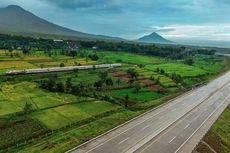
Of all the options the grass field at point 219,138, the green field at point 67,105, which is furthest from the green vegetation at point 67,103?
the grass field at point 219,138

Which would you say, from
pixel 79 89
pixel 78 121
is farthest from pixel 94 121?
pixel 79 89

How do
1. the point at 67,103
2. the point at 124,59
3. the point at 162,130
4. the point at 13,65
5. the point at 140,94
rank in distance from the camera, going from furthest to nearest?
the point at 124,59 → the point at 13,65 → the point at 140,94 → the point at 67,103 → the point at 162,130

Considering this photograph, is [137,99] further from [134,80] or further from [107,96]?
[134,80]

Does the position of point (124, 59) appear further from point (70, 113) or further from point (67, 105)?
point (70, 113)

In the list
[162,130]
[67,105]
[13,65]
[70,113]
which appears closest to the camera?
[162,130]

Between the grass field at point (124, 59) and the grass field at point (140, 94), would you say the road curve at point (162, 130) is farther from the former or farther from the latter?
the grass field at point (124, 59)

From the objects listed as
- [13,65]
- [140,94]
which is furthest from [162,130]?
[13,65]
